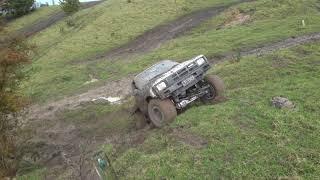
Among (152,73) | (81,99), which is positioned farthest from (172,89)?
(81,99)

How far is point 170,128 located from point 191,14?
85.9 ft

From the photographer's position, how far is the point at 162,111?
15.4 metres

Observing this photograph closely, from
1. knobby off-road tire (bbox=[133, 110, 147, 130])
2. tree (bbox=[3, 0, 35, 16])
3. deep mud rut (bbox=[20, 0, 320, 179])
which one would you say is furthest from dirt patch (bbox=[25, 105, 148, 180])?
tree (bbox=[3, 0, 35, 16])

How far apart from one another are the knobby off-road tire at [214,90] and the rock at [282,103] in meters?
1.98

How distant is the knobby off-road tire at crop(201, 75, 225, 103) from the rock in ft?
6.51

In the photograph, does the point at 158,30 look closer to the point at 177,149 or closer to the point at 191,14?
the point at 191,14


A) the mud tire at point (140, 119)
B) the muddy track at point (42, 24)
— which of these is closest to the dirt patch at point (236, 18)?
the mud tire at point (140, 119)

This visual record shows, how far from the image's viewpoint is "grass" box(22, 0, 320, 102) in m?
28.0

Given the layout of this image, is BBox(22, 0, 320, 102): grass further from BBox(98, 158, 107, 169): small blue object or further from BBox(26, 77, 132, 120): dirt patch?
BBox(98, 158, 107, 169): small blue object

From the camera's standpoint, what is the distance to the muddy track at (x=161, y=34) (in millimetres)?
34631

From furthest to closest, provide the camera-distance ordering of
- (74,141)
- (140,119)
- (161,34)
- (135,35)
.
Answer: (135,35) → (161,34) → (74,141) → (140,119)

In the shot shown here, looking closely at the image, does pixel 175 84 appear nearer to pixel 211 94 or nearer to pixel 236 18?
pixel 211 94

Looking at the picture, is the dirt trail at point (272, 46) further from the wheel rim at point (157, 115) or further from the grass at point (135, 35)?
the wheel rim at point (157, 115)

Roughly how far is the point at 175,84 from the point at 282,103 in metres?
3.26
